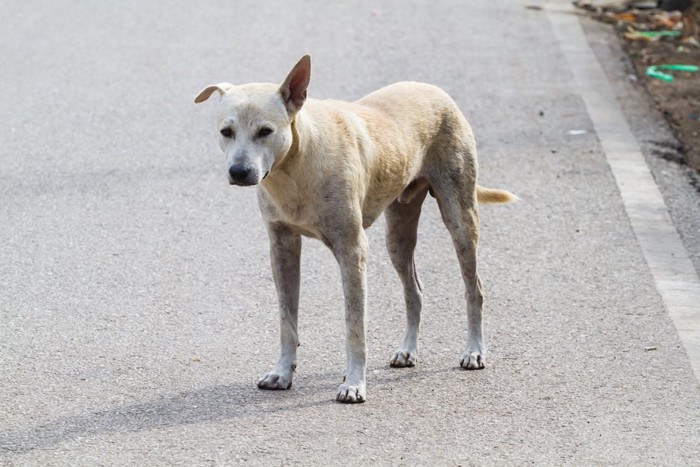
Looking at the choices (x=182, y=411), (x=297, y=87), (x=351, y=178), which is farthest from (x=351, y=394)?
(x=297, y=87)

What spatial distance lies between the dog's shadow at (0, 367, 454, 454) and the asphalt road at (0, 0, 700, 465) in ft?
0.04

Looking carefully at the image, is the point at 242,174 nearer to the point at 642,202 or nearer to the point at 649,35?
the point at 642,202

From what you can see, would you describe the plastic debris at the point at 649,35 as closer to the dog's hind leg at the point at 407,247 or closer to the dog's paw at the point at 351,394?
the dog's hind leg at the point at 407,247

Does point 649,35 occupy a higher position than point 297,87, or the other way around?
point 297,87

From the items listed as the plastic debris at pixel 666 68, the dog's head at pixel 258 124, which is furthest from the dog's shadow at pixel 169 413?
the plastic debris at pixel 666 68

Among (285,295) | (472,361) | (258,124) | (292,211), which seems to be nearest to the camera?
Result: (258,124)

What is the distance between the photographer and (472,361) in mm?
6230

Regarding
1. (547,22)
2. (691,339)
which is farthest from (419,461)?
(547,22)

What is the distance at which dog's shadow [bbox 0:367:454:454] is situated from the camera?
5238 millimetres

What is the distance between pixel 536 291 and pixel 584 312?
1.32ft

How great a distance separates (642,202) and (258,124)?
4.47 metres

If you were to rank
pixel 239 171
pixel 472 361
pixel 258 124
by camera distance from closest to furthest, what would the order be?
1. pixel 239 171
2. pixel 258 124
3. pixel 472 361

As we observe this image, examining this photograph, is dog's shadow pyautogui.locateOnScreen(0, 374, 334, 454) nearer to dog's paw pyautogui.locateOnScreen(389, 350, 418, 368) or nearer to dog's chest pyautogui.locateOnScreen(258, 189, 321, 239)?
dog's paw pyautogui.locateOnScreen(389, 350, 418, 368)

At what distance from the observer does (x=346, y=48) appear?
13.0 metres
